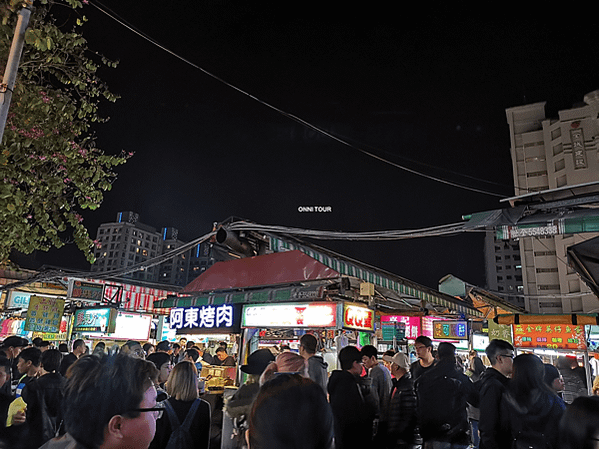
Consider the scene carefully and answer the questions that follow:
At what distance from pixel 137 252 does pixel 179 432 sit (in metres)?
127

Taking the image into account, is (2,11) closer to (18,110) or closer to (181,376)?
(18,110)

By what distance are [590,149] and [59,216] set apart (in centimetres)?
5384

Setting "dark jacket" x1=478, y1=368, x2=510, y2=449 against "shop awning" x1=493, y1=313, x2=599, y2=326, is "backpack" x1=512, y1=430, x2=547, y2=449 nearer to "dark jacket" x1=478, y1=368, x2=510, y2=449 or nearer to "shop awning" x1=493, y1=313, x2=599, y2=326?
"dark jacket" x1=478, y1=368, x2=510, y2=449

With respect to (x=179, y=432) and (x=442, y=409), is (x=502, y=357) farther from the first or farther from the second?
(x=179, y=432)

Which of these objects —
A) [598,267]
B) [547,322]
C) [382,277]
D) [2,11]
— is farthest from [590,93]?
[2,11]

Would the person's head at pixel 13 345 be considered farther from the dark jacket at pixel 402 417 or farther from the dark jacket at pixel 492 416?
the dark jacket at pixel 492 416

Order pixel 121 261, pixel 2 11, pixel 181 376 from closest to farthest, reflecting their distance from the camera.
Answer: pixel 181 376
pixel 2 11
pixel 121 261

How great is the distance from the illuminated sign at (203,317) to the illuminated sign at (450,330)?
372 inches

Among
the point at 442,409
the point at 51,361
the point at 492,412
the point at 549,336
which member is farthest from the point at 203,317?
the point at 549,336

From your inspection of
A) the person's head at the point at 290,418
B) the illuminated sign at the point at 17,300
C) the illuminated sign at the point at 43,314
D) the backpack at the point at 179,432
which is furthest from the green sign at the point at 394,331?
the illuminated sign at the point at 17,300

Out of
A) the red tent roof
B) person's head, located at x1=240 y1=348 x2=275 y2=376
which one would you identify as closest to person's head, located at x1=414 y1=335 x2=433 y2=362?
person's head, located at x1=240 y1=348 x2=275 y2=376

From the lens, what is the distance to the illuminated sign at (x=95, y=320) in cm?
1416

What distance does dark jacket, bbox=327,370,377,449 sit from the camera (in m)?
4.57

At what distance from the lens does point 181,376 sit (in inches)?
163
